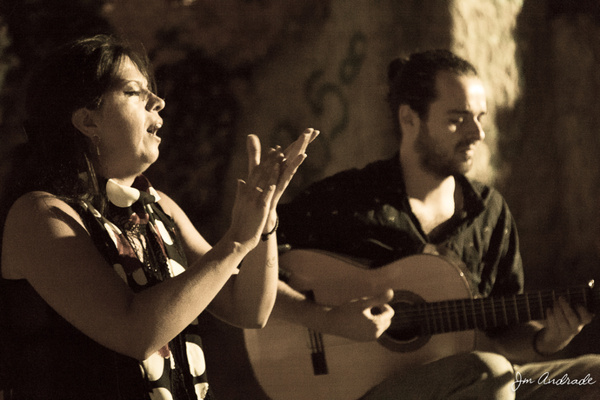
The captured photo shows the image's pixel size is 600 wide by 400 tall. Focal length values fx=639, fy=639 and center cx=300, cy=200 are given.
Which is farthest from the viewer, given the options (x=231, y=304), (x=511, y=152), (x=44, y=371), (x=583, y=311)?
(x=511, y=152)

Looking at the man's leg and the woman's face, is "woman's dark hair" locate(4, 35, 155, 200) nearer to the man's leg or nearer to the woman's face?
the woman's face

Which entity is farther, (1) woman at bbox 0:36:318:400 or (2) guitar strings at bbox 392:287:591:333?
(2) guitar strings at bbox 392:287:591:333

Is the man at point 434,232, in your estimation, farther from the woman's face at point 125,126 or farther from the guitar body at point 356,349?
the woman's face at point 125,126

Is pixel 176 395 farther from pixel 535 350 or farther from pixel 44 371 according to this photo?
pixel 535 350

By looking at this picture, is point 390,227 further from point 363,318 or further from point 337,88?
point 337,88

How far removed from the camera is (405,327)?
1.43 m

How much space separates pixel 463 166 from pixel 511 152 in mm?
186

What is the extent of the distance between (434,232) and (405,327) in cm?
25

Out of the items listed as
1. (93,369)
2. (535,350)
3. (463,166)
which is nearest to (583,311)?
(535,350)

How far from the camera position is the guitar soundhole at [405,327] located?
1426 millimetres

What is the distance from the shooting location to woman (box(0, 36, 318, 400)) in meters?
0.93

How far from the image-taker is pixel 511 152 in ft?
5.62
